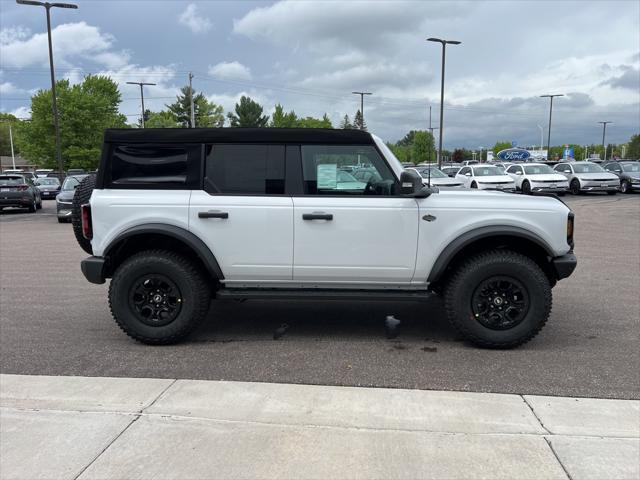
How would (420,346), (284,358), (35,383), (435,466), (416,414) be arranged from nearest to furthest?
(435,466) → (416,414) → (35,383) → (284,358) → (420,346)

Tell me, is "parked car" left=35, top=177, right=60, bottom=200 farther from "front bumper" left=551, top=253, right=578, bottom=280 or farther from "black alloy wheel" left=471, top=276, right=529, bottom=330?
"front bumper" left=551, top=253, right=578, bottom=280

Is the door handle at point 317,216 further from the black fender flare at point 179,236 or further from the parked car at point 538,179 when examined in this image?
the parked car at point 538,179

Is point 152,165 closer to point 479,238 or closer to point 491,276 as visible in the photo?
point 479,238

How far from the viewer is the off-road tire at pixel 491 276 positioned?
4.38 metres

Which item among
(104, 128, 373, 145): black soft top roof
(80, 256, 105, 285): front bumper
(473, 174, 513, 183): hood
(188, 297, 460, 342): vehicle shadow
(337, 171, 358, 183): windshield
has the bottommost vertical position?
(188, 297, 460, 342): vehicle shadow

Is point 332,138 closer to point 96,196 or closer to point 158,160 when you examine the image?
point 158,160

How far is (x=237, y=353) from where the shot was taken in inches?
177

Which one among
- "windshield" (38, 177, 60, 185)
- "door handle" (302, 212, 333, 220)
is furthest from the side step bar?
"windshield" (38, 177, 60, 185)

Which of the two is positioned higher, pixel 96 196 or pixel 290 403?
pixel 96 196

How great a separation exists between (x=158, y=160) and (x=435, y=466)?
11.0 feet

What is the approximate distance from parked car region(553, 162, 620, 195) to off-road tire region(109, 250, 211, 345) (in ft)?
81.4

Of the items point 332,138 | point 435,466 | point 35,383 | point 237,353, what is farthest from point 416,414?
point 35,383

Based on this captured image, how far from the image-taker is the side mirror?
4.27m

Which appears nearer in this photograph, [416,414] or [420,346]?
[416,414]
